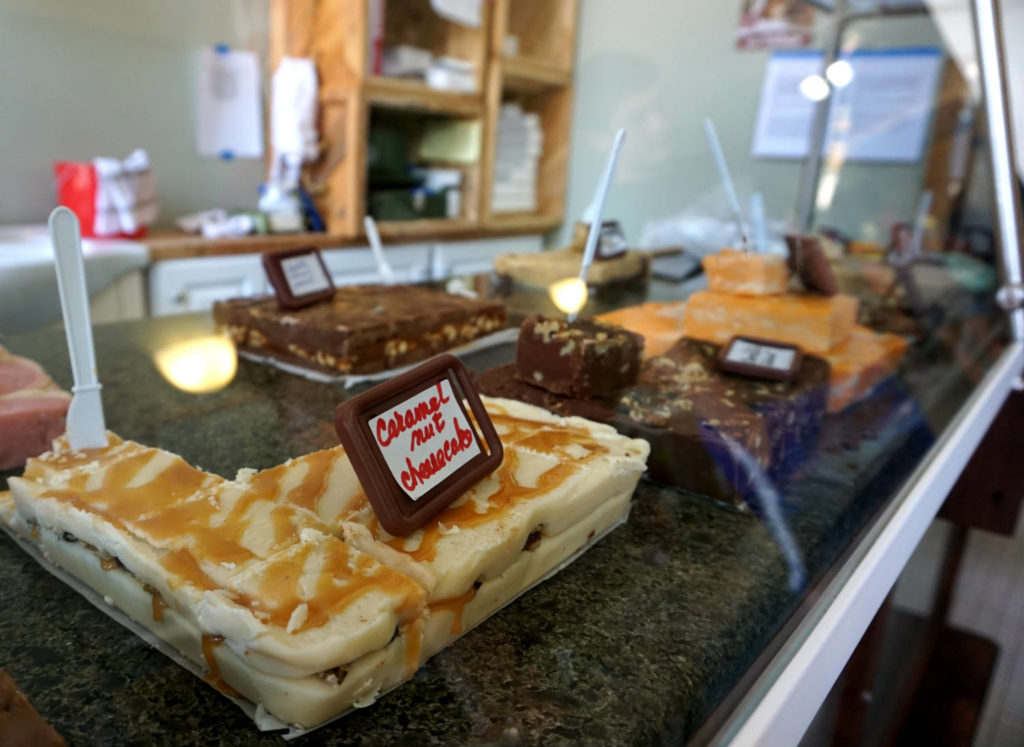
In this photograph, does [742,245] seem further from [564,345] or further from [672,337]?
[564,345]

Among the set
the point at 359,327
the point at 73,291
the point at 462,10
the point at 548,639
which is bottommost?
the point at 548,639

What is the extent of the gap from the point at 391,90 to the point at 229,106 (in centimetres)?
63

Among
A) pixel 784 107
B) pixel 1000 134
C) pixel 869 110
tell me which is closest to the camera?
pixel 1000 134

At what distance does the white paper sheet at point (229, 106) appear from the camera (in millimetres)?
2768

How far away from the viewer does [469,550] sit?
0.63m

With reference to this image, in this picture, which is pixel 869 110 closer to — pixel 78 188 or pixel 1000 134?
pixel 1000 134

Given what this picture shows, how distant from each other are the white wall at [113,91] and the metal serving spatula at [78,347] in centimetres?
A: 47

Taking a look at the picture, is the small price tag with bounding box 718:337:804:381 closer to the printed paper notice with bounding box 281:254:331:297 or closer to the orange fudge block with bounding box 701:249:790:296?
the orange fudge block with bounding box 701:249:790:296

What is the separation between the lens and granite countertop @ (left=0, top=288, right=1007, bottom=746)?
550 mm

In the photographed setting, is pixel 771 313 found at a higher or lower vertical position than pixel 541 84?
lower

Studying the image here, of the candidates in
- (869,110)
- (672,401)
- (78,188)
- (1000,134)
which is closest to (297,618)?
(672,401)

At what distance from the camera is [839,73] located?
7.04 feet

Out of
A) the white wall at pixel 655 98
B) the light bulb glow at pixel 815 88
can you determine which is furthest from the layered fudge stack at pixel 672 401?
the light bulb glow at pixel 815 88

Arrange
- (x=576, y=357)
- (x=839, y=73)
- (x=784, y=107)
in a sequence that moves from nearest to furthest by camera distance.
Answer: (x=576, y=357), (x=784, y=107), (x=839, y=73)
